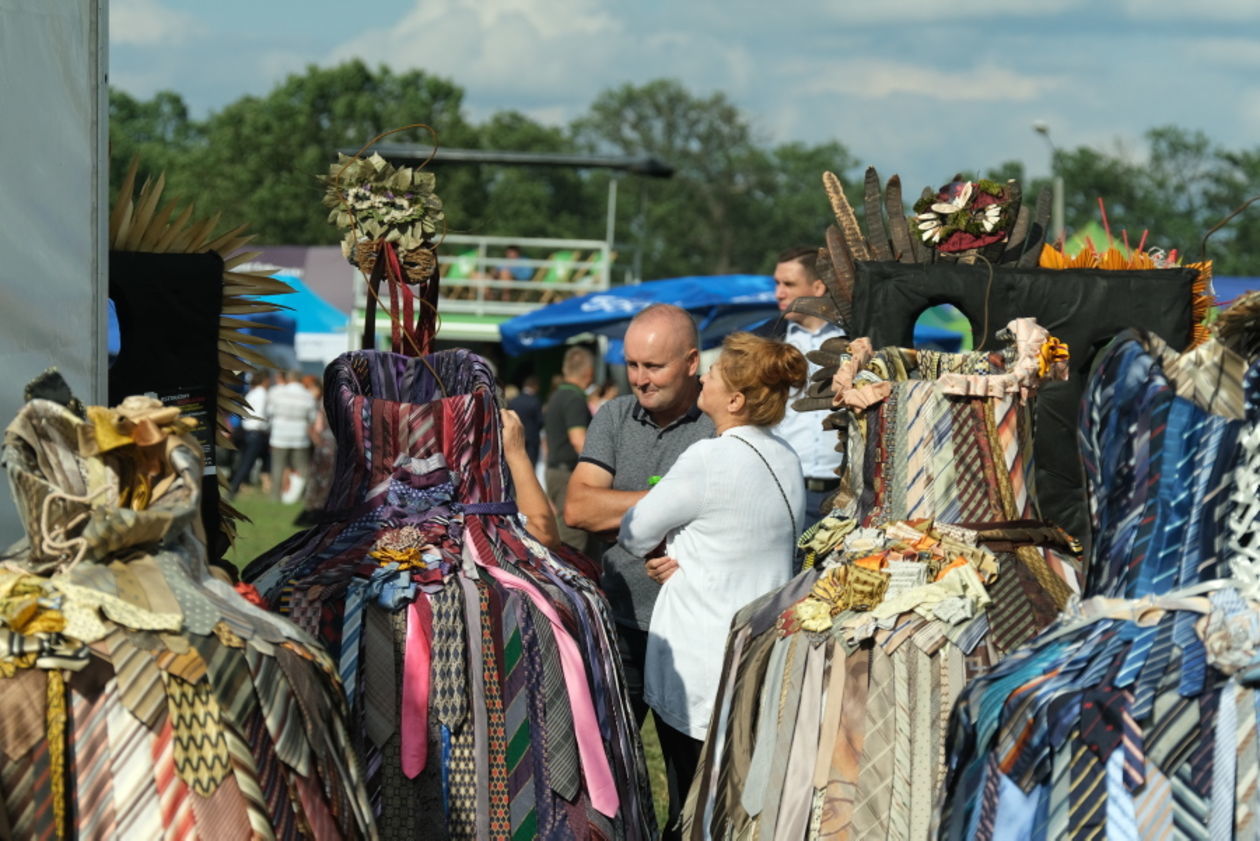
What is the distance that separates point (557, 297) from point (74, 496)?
22.8 m

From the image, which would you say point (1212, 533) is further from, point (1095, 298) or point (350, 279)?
point (350, 279)

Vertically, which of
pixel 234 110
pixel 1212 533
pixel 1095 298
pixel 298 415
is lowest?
pixel 298 415

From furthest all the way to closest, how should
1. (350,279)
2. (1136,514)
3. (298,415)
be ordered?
(350,279) < (298,415) < (1136,514)

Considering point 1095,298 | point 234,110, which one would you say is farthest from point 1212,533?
point 234,110

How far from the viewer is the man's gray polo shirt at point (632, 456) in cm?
497

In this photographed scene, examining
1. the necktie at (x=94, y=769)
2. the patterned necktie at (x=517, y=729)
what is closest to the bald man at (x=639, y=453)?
the patterned necktie at (x=517, y=729)

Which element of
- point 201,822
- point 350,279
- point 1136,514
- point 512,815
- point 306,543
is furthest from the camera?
point 350,279

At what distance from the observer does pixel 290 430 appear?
59.1 ft

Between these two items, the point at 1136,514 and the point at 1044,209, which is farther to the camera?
the point at 1044,209

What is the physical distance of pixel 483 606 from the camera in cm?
384

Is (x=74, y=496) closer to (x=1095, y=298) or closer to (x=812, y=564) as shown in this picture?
(x=812, y=564)

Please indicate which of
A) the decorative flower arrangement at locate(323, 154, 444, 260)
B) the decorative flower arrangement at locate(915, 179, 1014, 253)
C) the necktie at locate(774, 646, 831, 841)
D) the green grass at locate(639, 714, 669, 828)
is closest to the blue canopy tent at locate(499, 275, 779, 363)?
the green grass at locate(639, 714, 669, 828)

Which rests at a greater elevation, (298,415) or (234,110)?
(234,110)

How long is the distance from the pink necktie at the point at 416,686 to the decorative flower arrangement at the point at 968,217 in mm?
2002
